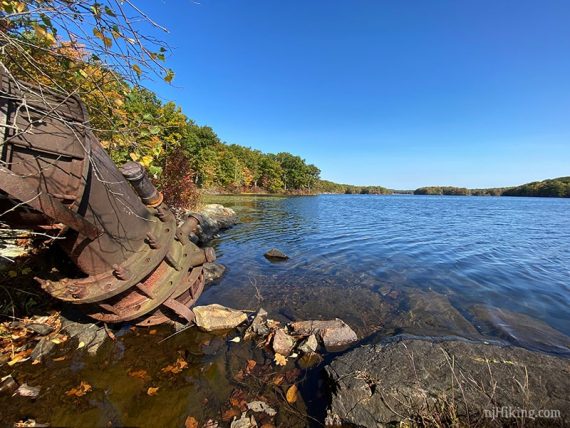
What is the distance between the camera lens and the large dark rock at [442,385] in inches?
124

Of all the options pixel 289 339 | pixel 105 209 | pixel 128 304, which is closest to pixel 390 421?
pixel 289 339

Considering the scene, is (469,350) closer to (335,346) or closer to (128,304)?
(335,346)

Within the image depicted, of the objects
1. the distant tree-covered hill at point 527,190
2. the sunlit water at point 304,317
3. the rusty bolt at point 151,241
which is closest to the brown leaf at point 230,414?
the sunlit water at point 304,317

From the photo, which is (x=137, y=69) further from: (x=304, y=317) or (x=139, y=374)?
(x=304, y=317)

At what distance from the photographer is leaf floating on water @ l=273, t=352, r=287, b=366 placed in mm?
4449

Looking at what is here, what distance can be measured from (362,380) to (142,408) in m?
3.07

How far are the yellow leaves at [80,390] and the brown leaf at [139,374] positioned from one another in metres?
0.51

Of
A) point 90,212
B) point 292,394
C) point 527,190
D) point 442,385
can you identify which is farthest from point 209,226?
point 527,190

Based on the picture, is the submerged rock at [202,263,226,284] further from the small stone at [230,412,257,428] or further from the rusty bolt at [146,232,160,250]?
the small stone at [230,412,257,428]

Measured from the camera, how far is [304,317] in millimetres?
6395

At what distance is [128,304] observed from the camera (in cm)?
416

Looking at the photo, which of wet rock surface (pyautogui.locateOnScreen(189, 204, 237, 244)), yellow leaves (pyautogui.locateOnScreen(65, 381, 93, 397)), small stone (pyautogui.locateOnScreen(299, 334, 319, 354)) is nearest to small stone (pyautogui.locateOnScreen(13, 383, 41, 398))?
yellow leaves (pyautogui.locateOnScreen(65, 381, 93, 397))

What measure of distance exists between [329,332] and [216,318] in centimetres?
242

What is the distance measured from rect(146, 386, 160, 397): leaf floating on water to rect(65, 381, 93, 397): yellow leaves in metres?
0.83
